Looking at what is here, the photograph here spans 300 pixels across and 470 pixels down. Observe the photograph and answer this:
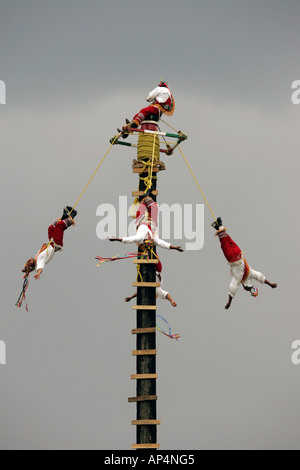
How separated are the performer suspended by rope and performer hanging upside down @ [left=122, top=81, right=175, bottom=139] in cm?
116

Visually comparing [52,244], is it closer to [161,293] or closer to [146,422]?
[161,293]

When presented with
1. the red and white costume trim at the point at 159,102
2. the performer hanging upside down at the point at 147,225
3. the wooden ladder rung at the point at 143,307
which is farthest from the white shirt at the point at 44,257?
the red and white costume trim at the point at 159,102

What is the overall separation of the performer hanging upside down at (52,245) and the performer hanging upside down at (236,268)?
1727 mm

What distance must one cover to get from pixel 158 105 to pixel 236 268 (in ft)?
7.09

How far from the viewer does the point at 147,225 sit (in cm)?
945

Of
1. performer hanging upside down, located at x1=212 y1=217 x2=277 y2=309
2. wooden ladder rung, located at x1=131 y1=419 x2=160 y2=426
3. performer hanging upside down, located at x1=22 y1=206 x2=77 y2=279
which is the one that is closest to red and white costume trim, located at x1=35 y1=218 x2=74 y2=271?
performer hanging upside down, located at x1=22 y1=206 x2=77 y2=279

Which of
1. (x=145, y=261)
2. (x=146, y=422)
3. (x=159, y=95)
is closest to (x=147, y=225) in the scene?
(x=145, y=261)

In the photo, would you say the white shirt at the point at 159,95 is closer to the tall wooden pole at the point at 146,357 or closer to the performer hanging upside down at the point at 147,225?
the performer hanging upside down at the point at 147,225

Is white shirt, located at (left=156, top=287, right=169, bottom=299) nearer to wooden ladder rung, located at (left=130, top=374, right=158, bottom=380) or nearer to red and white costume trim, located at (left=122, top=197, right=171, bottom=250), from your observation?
red and white costume trim, located at (left=122, top=197, right=171, bottom=250)

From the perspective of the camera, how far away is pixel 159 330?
9555 millimetres

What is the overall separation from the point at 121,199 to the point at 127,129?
933 millimetres

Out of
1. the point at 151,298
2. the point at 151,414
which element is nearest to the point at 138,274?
the point at 151,298

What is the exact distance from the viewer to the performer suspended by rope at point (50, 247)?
9.46 metres

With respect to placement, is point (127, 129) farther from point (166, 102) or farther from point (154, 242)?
point (154, 242)
